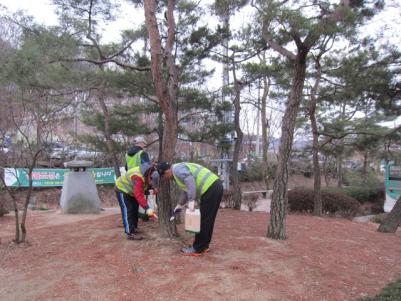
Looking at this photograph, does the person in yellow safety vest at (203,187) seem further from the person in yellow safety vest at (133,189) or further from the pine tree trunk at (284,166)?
the pine tree trunk at (284,166)

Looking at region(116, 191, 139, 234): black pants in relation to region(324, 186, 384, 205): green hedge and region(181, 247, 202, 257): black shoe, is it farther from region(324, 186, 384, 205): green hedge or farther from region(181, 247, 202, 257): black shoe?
region(324, 186, 384, 205): green hedge

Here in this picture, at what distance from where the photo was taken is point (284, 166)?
19.1ft

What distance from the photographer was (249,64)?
9180 millimetres

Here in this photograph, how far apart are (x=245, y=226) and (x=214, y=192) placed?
286cm

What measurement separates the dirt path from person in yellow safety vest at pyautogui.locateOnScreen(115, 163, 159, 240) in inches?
9.4

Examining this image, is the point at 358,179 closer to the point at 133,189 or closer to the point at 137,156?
the point at 137,156

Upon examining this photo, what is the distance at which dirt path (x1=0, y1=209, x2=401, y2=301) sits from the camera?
11.7 ft

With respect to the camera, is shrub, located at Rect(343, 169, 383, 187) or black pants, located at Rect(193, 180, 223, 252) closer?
black pants, located at Rect(193, 180, 223, 252)

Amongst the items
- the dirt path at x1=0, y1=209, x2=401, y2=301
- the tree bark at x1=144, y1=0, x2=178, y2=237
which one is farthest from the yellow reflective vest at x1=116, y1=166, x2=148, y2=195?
the dirt path at x1=0, y1=209, x2=401, y2=301

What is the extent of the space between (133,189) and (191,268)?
1.54 meters

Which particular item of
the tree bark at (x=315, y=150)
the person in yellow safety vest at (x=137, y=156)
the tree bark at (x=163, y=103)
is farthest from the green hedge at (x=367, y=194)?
the tree bark at (x=163, y=103)

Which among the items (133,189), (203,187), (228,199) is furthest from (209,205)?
(228,199)

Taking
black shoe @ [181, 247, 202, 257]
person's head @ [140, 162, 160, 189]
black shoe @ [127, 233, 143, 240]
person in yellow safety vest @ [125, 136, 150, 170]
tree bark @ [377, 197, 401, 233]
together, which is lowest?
tree bark @ [377, 197, 401, 233]

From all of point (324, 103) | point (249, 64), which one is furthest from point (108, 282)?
point (324, 103)
